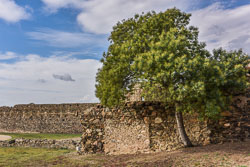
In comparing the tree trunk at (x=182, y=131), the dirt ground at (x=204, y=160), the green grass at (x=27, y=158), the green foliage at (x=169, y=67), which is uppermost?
the green foliage at (x=169, y=67)

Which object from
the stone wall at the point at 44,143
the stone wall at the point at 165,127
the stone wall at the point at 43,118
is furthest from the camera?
the stone wall at the point at 43,118

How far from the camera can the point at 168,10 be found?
38.0 feet

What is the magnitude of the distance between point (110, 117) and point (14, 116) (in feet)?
72.1

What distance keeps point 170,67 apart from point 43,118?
73.2ft

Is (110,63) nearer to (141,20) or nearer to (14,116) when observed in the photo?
(141,20)

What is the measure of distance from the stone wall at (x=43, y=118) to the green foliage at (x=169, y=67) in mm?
15503

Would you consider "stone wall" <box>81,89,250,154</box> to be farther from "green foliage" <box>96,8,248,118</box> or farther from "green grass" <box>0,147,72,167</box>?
"green grass" <box>0,147,72,167</box>

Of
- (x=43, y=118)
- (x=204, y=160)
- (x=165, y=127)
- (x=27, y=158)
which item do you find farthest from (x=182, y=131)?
(x=43, y=118)

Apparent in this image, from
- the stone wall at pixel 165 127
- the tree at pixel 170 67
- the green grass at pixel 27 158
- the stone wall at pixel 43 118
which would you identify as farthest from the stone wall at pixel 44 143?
the stone wall at pixel 43 118

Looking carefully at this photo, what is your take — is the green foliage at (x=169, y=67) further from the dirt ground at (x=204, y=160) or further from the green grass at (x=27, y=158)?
the green grass at (x=27, y=158)

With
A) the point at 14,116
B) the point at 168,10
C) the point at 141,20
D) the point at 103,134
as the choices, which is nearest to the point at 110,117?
the point at 103,134

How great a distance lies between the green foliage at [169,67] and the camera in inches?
379

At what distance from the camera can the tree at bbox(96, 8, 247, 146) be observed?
31.6 feet

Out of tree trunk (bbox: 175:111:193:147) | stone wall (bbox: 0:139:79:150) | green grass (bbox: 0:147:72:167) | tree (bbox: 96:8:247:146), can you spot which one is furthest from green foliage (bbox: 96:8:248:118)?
stone wall (bbox: 0:139:79:150)
